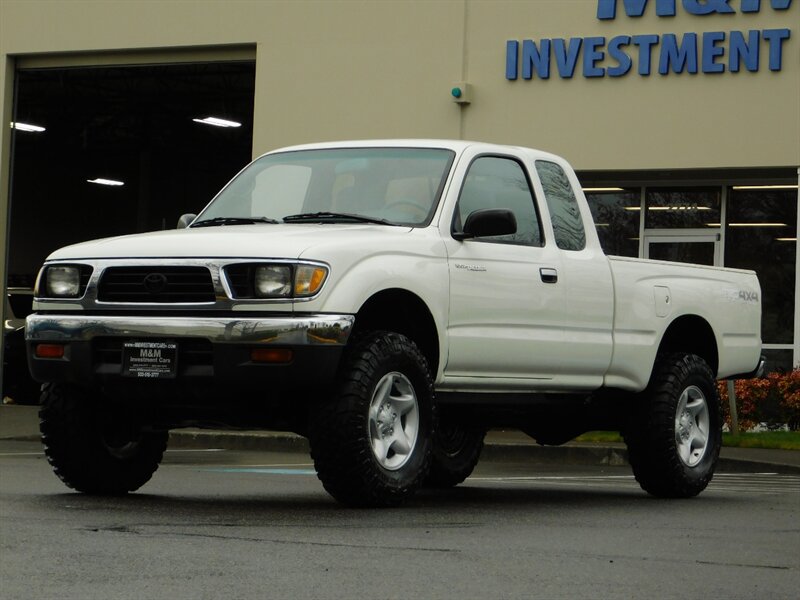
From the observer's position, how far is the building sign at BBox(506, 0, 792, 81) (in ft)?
68.5

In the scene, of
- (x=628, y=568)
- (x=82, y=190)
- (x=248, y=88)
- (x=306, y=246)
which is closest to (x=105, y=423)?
(x=306, y=246)

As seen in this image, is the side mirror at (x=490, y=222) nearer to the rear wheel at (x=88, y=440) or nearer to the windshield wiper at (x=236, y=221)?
the windshield wiper at (x=236, y=221)

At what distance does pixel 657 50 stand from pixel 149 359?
13977mm

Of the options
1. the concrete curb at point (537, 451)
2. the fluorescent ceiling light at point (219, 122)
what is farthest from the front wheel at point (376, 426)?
the fluorescent ceiling light at point (219, 122)

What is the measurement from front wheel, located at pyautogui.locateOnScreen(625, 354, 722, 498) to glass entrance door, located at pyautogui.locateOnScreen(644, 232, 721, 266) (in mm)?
11307

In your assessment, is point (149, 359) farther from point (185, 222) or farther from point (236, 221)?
→ point (185, 222)

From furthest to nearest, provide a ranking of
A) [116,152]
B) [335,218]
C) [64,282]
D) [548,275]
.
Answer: [116,152], [548,275], [335,218], [64,282]

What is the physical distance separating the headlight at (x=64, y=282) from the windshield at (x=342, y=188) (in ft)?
3.60

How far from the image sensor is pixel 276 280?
860 cm

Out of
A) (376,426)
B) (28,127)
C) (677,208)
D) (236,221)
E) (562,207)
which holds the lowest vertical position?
(376,426)

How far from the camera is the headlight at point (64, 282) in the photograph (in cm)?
923

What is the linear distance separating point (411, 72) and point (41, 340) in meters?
14.2

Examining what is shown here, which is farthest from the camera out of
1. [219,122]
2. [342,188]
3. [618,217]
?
[219,122]

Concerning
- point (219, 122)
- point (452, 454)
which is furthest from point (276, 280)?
point (219, 122)
